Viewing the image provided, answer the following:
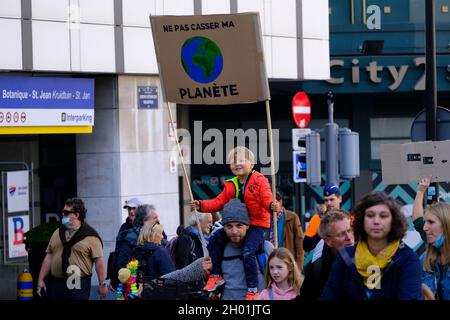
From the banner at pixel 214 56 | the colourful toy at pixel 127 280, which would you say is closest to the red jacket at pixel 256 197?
the banner at pixel 214 56

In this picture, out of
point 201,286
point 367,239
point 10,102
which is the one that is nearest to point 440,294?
point 367,239

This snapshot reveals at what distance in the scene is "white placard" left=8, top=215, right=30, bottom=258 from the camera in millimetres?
17219

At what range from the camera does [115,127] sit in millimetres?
18594

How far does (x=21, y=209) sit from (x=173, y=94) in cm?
754

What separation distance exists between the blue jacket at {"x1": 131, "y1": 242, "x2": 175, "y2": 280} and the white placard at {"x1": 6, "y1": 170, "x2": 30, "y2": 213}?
6925 millimetres

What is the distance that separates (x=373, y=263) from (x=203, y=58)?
454 centimetres

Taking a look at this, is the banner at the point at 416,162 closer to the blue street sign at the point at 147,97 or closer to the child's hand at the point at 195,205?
the child's hand at the point at 195,205

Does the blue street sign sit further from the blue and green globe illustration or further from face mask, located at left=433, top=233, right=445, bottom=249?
face mask, located at left=433, top=233, right=445, bottom=249

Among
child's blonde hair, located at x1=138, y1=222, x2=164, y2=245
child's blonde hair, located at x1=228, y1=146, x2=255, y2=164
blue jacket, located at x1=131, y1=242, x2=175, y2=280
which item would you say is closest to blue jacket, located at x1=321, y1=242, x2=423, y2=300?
child's blonde hair, located at x1=228, y1=146, x2=255, y2=164

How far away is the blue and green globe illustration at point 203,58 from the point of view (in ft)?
33.3

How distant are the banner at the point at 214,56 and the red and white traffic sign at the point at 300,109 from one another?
1097cm

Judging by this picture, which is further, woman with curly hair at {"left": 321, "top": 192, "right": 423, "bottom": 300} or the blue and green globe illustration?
the blue and green globe illustration

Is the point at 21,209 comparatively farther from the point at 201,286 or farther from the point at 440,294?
the point at 440,294
